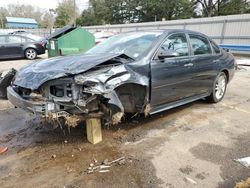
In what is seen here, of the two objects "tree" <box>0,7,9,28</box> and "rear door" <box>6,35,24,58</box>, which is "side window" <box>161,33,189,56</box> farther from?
"tree" <box>0,7,9,28</box>

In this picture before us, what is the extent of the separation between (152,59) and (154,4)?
37.3 m

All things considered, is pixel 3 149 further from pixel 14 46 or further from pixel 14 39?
pixel 14 39

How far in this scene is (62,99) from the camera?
341 cm

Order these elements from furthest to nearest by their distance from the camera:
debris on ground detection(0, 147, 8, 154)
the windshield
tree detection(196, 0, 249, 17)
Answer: tree detection(196, 0, 249, 17) → the windshield → debris on ground detection(0, 147, 8, 154)

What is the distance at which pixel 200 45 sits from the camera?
5445 mm

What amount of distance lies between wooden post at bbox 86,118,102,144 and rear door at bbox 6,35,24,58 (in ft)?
40.0

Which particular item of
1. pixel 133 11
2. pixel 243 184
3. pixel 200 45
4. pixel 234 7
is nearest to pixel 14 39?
pixel 200 45

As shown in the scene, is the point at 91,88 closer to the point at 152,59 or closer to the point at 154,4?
the point at 152,59

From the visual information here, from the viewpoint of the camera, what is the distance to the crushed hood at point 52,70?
3.38 m

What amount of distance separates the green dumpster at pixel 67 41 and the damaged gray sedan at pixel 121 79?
6.50 m

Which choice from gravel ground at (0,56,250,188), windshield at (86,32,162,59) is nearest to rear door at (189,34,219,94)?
gravel ground at (0,56,250,188)

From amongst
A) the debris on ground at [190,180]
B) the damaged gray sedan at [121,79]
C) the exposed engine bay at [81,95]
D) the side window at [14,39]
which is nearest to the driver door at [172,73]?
the damaged gray sedan at [121,79]

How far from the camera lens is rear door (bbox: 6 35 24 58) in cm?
1442

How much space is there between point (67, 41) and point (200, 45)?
7.26 meters
